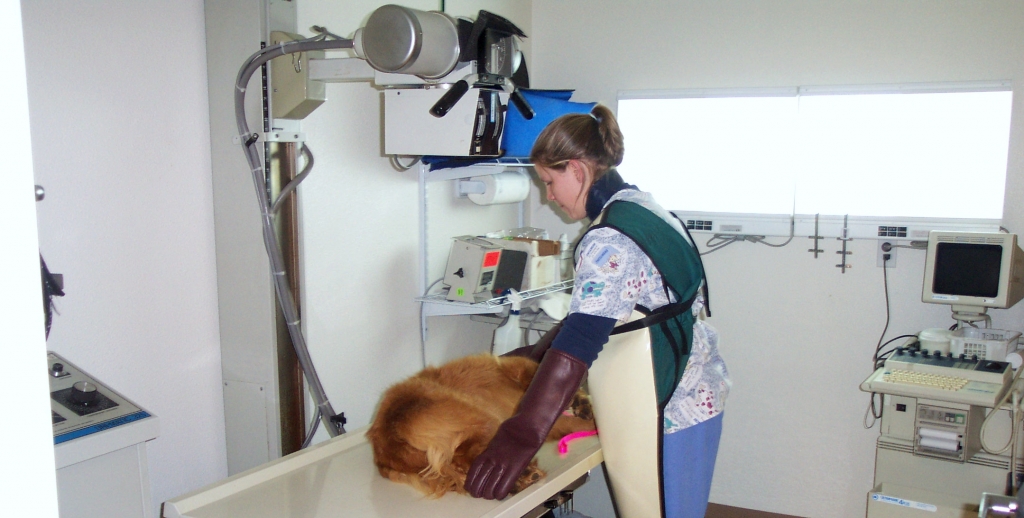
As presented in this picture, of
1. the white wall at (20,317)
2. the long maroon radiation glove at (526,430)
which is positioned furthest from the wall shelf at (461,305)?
the white wall at (20,317)

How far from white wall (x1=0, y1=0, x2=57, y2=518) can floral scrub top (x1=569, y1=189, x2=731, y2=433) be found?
1.08 m

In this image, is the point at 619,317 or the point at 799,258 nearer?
the point at 619,317

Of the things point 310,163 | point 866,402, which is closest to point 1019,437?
point 866,402

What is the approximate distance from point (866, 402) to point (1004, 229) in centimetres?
91

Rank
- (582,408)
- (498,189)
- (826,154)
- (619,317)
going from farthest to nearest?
(826,154) < (498,189) < (582,408) < (619,317)

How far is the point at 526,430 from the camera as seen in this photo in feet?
4.56

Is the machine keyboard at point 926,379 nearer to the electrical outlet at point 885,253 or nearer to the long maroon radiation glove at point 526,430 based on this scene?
the electrical outlet at point 885,253

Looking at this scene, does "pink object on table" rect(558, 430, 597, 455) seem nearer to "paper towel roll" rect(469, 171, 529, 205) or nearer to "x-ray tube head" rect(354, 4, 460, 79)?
"x-ray tube head" rect(354, 4, 460, 79)

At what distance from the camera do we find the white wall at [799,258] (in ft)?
9.54

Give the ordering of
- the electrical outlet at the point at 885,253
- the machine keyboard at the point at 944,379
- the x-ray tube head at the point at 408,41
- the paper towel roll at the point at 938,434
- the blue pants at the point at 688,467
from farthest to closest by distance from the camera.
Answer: the electrical outlet at the point at 885,253, the paper towel roll at the point at 938,434, the machine keyboard at the point at 944,379, the blue pants at the point at 688,467, the x-ray tube head at the point at 408,41

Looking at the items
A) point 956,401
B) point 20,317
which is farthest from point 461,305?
point 20,317

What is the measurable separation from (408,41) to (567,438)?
3.37 ft

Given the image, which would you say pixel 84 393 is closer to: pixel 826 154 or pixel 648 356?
pixel 648 356

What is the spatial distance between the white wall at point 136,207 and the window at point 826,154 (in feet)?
7.10
